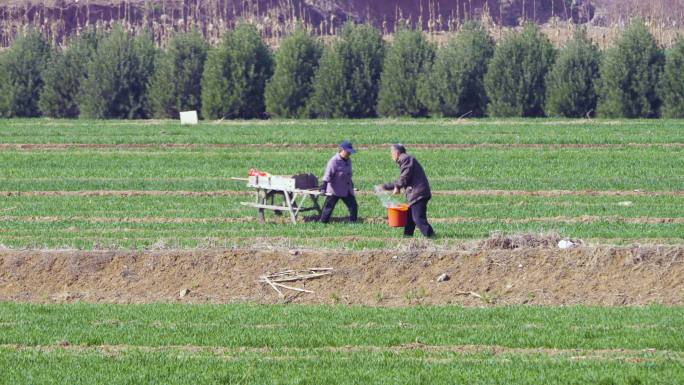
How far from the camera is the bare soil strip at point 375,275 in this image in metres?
16.5

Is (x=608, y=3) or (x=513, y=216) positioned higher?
(x=608, y=3)

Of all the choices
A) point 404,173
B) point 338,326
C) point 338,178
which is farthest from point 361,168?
point 338,326

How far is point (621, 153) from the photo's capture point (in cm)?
3631

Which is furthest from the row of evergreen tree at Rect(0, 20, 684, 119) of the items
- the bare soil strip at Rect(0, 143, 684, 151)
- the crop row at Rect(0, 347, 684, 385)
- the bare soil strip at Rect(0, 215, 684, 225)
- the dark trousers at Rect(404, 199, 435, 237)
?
the crop row at Rect(0, 347, 684, 385)

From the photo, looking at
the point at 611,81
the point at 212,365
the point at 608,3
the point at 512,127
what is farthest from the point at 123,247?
the point at 608,3

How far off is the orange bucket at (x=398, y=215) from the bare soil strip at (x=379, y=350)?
23.8 feet

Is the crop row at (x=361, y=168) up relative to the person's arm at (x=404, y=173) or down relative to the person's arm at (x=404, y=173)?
down

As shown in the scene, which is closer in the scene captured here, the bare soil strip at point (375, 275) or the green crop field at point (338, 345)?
the green crop field at point (338, 345)

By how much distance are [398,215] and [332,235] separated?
4.53 ft

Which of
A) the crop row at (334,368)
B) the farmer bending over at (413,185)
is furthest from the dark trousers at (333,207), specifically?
the crop row at (334,368)

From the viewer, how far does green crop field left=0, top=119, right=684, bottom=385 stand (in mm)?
12070

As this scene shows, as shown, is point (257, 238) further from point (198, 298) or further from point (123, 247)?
point (198, 298)

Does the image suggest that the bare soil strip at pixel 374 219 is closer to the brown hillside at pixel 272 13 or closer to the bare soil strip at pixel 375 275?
the bare soil strip at pixel 375 275

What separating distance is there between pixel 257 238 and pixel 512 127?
1170 inches
